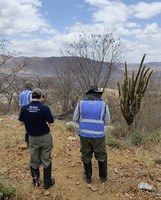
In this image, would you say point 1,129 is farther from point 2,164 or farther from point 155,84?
point 155,84

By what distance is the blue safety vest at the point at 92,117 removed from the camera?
4875mm

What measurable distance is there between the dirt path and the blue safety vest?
0.97 m

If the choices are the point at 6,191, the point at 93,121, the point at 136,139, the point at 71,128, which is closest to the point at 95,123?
the point at 93,121

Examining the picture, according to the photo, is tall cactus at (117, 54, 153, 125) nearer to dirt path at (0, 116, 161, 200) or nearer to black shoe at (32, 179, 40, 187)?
dirt path at (0, 116, 161, 200)

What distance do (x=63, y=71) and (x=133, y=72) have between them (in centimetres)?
895

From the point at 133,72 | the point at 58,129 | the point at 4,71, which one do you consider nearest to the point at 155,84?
the point at 133,72

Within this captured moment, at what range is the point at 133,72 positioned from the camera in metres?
8.79

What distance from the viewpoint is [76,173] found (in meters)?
5.59

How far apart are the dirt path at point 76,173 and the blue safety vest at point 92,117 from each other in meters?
0.97

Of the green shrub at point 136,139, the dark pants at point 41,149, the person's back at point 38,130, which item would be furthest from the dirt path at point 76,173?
the green shrub at point 136,139

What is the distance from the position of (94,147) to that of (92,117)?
0.56 m

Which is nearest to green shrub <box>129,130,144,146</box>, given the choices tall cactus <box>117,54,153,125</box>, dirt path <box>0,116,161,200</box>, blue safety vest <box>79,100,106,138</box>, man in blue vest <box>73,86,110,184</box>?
dirt path <box>0,116,161,200</box>

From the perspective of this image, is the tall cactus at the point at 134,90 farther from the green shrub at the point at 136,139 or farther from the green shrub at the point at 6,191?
the green shrub at the point at 6,191

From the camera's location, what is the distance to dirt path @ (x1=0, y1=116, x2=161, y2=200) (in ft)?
15.8
